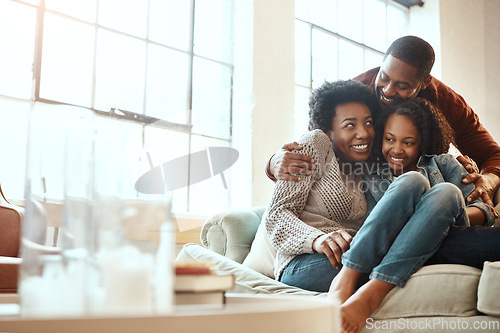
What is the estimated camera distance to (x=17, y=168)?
9.12 feet

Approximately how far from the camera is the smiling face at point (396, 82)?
2133mm

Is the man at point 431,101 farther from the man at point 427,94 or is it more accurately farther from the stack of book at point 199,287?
the stack of book at point 199,287

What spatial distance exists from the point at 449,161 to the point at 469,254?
0.64 meters

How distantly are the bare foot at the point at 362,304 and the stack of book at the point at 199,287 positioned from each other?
0.65m

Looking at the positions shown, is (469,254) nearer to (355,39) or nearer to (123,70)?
(123,70)

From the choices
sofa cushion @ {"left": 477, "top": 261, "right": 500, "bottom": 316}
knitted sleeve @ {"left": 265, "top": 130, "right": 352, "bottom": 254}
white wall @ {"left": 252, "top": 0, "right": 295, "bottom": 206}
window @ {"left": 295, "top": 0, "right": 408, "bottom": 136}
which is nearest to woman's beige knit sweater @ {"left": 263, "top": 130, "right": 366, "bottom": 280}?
knitted sleeve @ {"left": 265, "top": 130, "right": 352, "bottom": 254}

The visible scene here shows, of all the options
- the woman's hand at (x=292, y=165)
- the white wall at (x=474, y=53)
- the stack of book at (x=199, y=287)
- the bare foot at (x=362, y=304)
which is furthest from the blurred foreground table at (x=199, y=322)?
the white wall at (x=474, y=53)

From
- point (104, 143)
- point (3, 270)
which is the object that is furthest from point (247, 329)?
point (3, 270)

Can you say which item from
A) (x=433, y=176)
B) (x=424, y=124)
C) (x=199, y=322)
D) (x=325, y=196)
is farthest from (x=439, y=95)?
(x=199, y=322)

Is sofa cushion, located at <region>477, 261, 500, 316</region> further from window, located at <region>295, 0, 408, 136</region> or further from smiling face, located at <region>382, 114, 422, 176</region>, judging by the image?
window, located at <region>295, 0, 408, 136</region>

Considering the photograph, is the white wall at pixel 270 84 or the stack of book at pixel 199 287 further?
the white wall at pixel 270 84

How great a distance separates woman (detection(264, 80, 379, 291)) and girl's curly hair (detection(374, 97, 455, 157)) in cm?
7

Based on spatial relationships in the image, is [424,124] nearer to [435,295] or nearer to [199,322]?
[435,295]

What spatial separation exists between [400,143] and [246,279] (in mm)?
775
